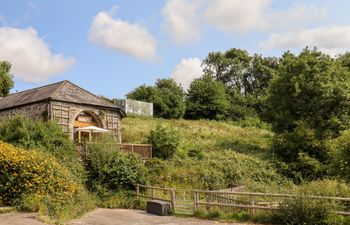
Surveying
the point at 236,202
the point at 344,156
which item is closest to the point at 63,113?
the point at 236,202

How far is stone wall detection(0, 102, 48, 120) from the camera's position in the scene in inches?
→ 914

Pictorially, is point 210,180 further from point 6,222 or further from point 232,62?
point 232,62

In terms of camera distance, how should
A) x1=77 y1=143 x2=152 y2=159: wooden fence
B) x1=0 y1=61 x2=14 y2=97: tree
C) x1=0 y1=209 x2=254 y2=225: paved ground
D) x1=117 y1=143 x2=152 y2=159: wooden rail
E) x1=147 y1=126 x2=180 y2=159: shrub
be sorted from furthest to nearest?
x1=0 y1=61 x2=14 y2=97: tree
x1=147 y1=126 x2=180 y2=159: shrub
x1=117 y1=143 x2=152 y2=159: wooden rail
x1=77 y1=143 x2=152 y2=159: wooden fence
x1=0 y1=209 x2=254 y2=225: paved ground

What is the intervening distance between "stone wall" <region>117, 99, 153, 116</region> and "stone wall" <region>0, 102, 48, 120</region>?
734 inches

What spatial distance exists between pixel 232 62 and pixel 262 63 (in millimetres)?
5394

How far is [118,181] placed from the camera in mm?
20031

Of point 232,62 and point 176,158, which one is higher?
point 232,62

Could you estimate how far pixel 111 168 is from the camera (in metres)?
20.4

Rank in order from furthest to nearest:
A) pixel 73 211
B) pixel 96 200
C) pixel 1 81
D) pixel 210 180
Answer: pixel 1 81 → pixel 210 180 → pixel 96 200 → pixel 73 211

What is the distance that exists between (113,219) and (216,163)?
12.1 metres

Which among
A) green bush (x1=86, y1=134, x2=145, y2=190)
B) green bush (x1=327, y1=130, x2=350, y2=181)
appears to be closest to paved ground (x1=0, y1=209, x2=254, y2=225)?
green bush (x1=86, y1=134, x2=145, y2=190)

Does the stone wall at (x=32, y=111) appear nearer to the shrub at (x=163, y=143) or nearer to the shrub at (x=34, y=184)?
the shrub at (x=34, y=184)

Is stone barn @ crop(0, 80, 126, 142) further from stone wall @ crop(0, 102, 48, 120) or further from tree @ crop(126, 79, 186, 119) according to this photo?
tree @ crop(126, 79, 186, 119)

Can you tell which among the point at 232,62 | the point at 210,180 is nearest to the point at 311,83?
the point at 210,180
